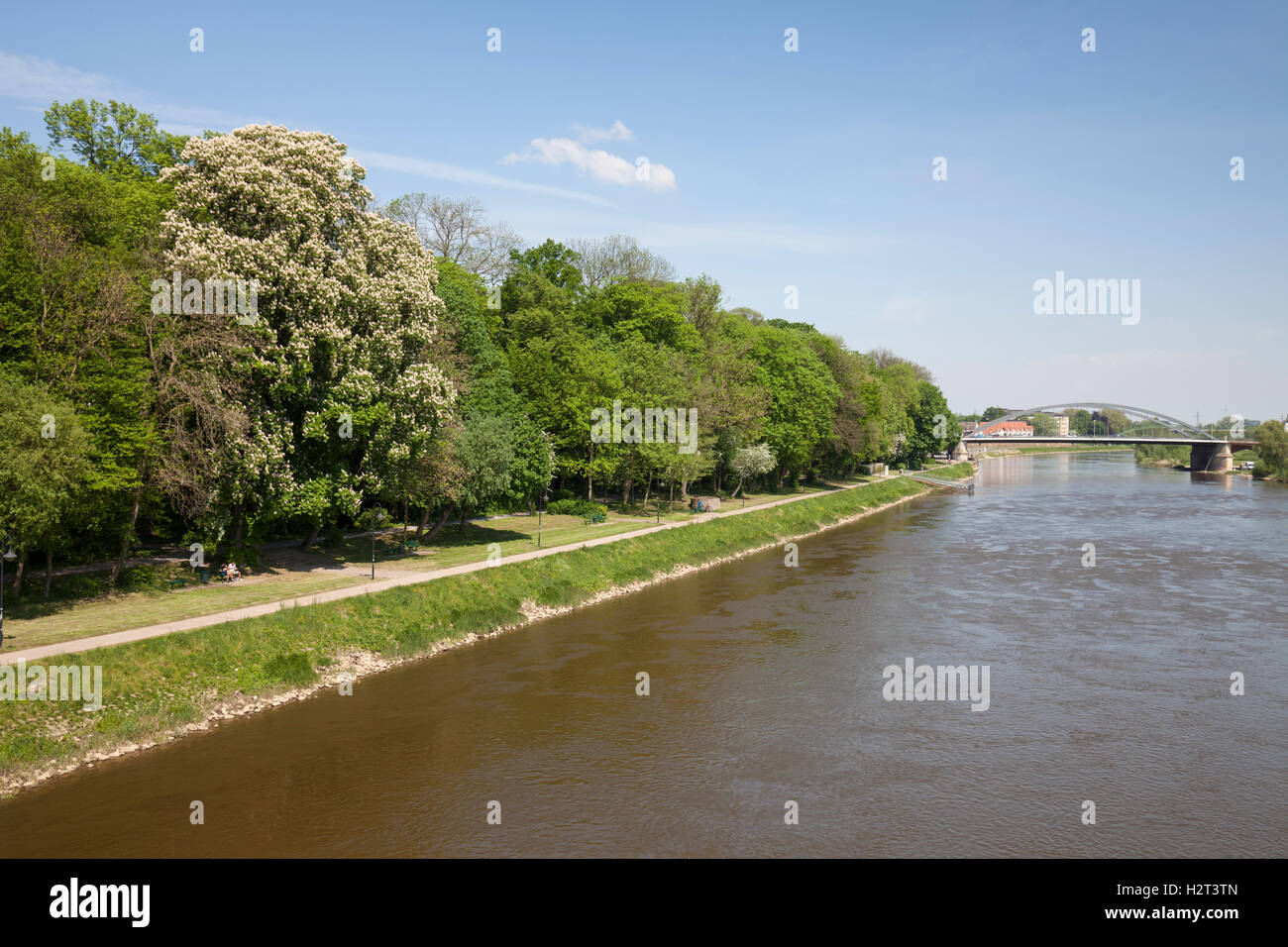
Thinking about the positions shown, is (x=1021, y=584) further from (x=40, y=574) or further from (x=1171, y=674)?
(x=40, y=574)

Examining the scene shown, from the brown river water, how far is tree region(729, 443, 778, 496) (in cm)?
3182

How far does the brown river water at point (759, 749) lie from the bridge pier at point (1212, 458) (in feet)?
395

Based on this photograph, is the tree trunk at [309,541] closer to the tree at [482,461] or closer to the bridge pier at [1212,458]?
the tree at [482,461]

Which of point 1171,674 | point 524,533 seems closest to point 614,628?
point 524,533

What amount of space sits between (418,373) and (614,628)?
14.8 m

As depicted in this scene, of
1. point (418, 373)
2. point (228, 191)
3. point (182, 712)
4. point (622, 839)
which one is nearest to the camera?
point (622, 839)

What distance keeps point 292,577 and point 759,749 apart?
22379mm

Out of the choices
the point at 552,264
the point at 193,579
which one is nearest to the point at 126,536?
the point at 193,579

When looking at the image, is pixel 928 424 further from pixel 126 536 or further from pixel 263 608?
pixel 126 536

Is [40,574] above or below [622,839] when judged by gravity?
above

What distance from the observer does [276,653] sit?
1038 inches

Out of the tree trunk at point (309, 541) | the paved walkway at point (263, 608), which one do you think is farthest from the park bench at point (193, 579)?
the tree trunk at point (309, 541)
